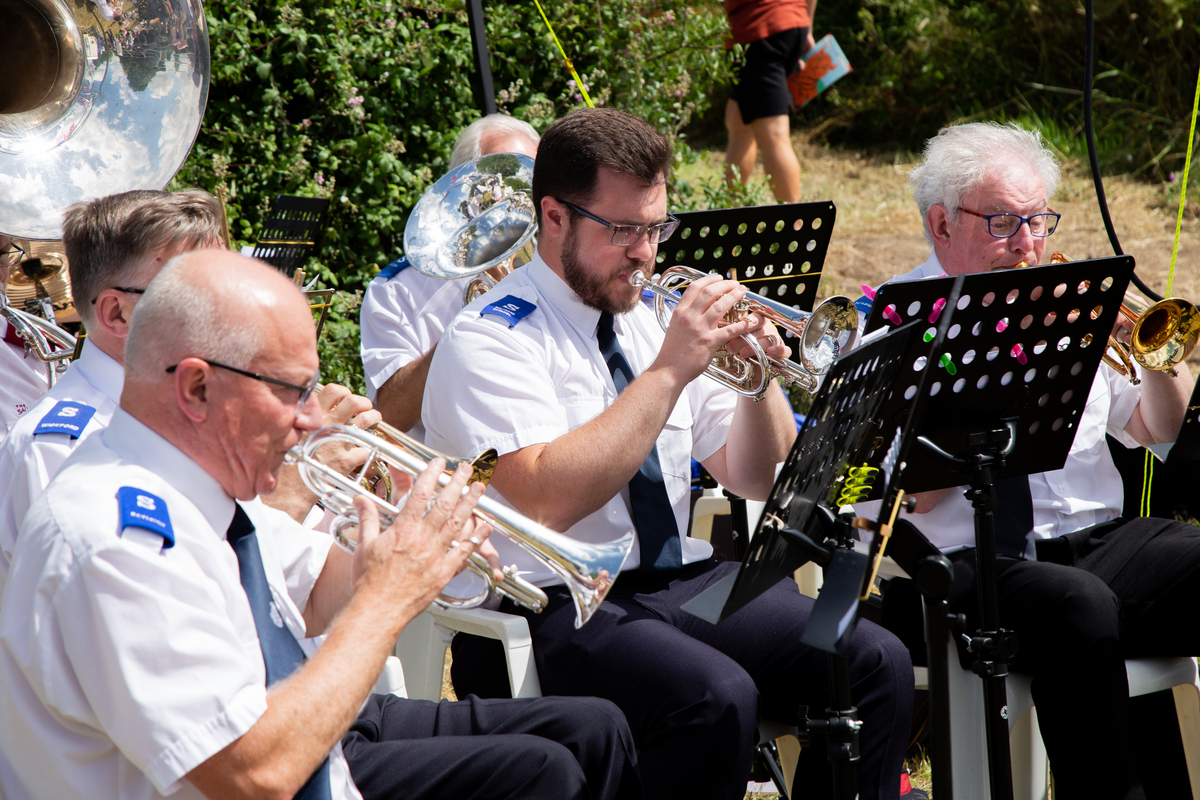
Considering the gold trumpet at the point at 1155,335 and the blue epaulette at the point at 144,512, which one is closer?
the blue epaulette at the point at 144,512

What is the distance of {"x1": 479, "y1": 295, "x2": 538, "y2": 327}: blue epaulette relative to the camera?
2758 millimetres

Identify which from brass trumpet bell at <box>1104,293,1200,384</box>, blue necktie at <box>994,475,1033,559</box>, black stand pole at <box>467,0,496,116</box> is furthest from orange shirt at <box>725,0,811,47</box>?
blue necktie at <box>994,475,1033,559</box>

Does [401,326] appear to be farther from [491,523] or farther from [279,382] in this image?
[279,382]

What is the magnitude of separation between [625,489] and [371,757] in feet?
3.27

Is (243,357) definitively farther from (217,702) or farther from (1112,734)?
(1112,734)

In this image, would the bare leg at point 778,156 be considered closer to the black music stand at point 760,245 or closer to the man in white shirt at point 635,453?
the black music stand at point 760,245

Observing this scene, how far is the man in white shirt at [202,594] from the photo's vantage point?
1444mm

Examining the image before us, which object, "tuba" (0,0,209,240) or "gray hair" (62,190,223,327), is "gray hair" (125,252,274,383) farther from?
"tuba" (0,0,209,240)

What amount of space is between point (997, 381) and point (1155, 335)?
784 mm

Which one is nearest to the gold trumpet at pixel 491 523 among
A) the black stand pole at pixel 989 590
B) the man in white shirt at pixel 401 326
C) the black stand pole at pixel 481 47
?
the black stand pole at pixel 989 590

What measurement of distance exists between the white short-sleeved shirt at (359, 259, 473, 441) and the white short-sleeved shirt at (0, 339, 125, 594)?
145cm

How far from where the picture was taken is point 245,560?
1.74 metres

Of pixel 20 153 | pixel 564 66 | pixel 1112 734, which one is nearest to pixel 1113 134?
pixel 564 66

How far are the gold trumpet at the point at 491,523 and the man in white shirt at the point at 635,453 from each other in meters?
0.41
